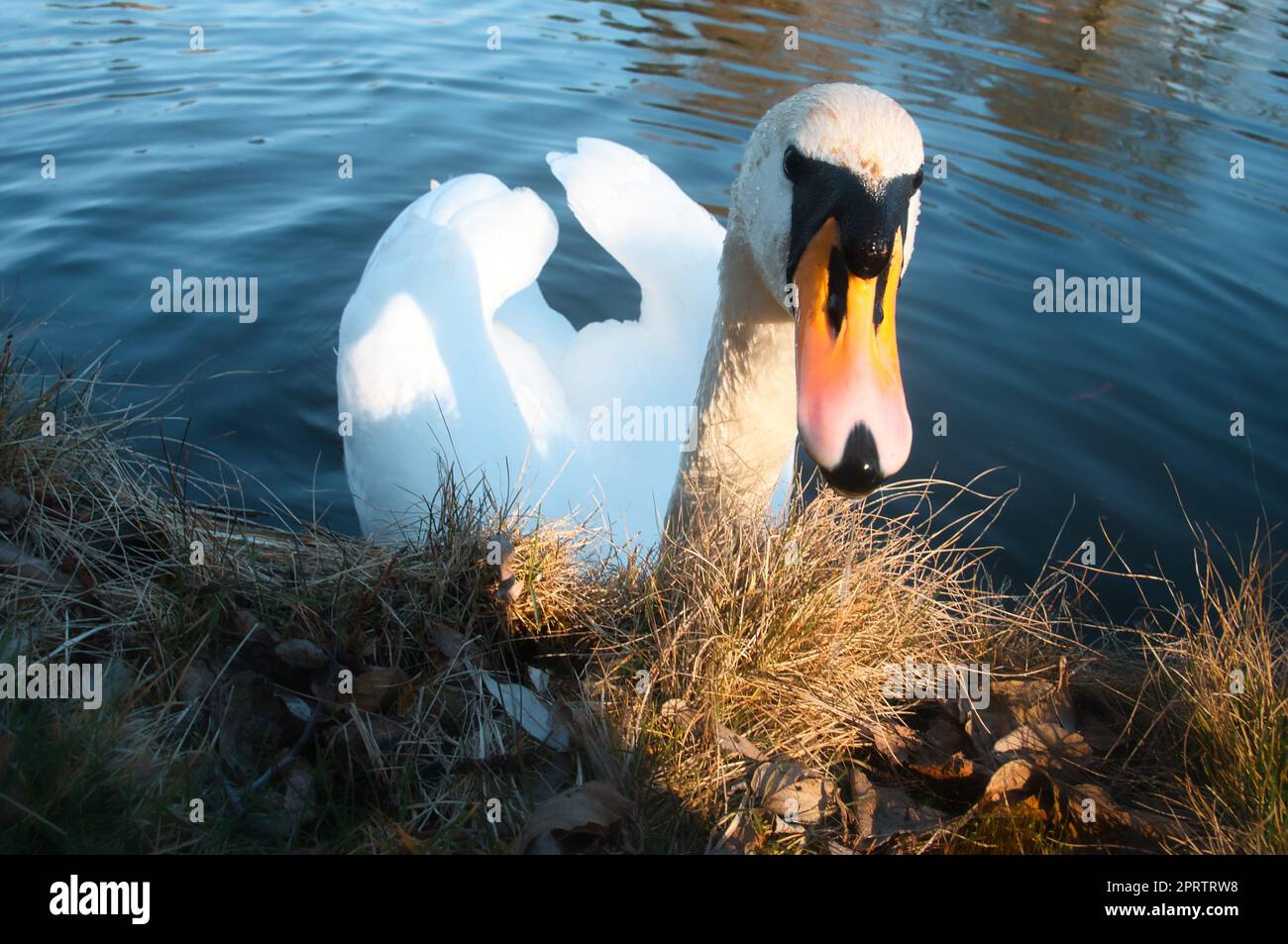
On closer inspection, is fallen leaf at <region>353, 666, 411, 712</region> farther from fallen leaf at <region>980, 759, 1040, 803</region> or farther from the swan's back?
fallen leaf at <region>980, 759, 1040, 803</region>

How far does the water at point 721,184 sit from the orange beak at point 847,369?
10.6 feet

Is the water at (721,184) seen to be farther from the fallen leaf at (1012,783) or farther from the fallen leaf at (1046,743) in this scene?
the fallen leaf at (1012,783)

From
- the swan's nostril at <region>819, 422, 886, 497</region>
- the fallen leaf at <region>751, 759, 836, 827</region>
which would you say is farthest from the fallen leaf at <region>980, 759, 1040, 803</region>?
the swan's nostril at <region>819, 422, 886, 497</region>

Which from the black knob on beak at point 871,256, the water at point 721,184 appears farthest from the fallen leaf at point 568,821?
the water at point 721,184

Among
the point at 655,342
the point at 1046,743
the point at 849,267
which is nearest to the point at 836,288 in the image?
the point at 849,267

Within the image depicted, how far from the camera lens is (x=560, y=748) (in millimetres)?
2797

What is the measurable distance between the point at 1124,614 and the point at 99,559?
14.8 ft

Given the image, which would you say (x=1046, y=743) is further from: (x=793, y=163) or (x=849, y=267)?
(x=793, y=163)

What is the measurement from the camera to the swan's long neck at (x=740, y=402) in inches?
131

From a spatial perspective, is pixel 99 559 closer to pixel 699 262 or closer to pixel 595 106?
pixel 699 262

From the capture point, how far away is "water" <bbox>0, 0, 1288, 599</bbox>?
6355 mm

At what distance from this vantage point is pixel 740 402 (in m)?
3.51

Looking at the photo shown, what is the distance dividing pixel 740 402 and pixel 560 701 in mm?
1144
